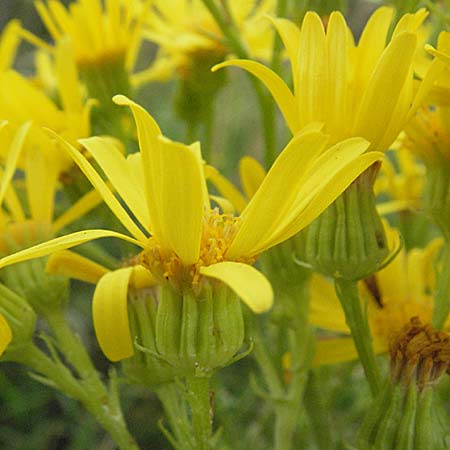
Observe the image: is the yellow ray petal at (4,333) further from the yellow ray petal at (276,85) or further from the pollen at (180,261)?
the yellow ray petal at (276,85)

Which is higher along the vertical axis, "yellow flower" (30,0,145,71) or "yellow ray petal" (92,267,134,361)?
"yellow flower" (30,0,145,71)

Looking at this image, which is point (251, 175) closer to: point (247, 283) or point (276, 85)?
point (276, 85)

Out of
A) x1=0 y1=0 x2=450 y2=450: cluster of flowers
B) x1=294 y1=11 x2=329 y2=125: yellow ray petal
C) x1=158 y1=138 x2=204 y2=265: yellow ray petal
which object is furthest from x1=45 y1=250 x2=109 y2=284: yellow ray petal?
x1=294 y1=11 x2=329 y2=125: yellow ray petal

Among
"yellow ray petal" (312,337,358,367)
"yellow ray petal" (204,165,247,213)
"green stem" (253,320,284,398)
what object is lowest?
"green stem" (253,320,284,398)

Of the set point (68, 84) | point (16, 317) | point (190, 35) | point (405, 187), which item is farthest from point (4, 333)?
point (190, 35)

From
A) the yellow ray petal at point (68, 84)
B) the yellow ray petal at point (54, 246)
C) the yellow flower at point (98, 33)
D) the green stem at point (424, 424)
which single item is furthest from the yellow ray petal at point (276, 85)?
the yellow flower at point (98, 33)

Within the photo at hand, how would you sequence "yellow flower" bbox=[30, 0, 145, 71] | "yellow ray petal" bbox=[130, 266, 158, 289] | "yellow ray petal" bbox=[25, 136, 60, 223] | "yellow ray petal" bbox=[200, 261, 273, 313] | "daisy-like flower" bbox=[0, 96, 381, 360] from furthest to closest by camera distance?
"yellow flower" bbox=[30, 0, 145, 71] → "yellow ray petal" bbox=[25, 136, 60, 223] → "yellow ray petal" bbox=[130, 266, 158, 289] → "daisy-like flower" bbox=[0, 96, 381, 360] → "yellow ray petal" bbox=[200, 261, 273, 313]

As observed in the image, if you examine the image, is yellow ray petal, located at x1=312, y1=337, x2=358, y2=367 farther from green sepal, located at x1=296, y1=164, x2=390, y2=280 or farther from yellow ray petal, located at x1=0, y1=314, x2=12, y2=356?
yellow ray petal, located at x1=0, y1=314, x2=12, y2=356
